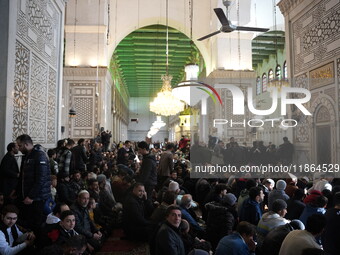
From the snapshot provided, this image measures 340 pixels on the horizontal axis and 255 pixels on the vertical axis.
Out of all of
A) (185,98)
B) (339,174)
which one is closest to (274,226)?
(339,174)

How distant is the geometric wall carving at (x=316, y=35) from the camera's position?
5547 millimetres

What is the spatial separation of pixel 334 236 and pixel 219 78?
8.14m

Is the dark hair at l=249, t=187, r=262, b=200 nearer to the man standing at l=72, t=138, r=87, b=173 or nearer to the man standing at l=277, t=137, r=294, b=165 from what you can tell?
the man standing at l=72, t=138, r=87, b=173

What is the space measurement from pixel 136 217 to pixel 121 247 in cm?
35

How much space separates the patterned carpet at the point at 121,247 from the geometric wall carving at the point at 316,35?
4.65m

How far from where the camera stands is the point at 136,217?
10.5 ft

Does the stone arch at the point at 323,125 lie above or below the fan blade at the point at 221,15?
below

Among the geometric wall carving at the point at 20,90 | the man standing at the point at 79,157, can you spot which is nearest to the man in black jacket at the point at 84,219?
the geometric wall carving at the point at 20,90

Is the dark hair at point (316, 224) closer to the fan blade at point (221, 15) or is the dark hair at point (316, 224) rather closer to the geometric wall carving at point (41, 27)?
the fan blade at point (221, 15)

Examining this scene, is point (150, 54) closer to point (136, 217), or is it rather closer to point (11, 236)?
point (136, 217)

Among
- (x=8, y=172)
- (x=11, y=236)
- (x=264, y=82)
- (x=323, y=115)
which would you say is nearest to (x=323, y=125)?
(x=323, y=115)

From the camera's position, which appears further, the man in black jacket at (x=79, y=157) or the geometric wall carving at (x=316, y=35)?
the geometric wall carving at (x=316, y=35)

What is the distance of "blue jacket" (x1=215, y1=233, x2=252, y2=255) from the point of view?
2062 mm

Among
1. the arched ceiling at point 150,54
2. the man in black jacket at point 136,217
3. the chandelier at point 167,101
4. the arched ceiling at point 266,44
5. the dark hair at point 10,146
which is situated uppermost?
the arched ceiling at point 150,54
